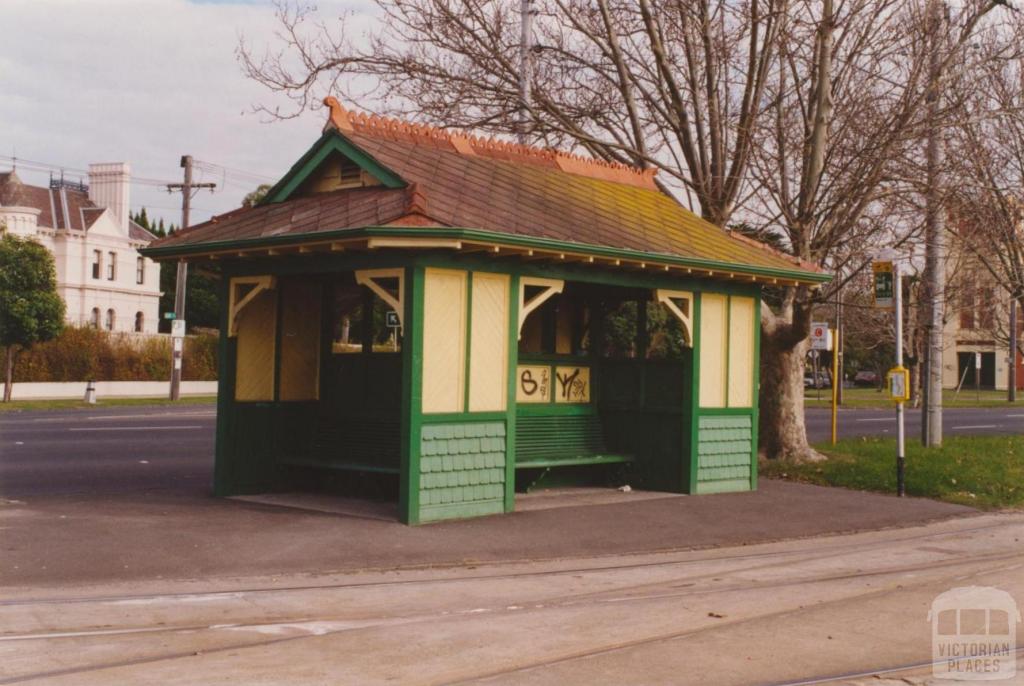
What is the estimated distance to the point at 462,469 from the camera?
13133 mm

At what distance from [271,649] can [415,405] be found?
532 centimetres

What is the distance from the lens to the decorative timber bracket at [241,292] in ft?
46.1

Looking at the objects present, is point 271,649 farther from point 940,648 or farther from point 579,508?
point 579,508

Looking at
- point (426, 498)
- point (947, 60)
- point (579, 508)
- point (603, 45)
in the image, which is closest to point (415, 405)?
point (426, 498)

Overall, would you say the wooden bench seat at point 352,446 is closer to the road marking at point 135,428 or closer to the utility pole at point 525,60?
the utility pole at point 525,60


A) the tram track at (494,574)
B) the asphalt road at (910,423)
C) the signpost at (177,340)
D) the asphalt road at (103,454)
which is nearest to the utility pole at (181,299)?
the signpost at (177,340)

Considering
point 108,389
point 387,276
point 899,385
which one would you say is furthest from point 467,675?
point 108,389

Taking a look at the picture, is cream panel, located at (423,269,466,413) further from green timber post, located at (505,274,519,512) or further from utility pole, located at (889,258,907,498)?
utility pole, located at (889,258,907,498)

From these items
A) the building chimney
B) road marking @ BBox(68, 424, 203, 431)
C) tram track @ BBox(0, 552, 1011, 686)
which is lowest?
tram track @ BBox(0, 552, 1011, 686)

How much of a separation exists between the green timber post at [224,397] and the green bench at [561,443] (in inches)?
141

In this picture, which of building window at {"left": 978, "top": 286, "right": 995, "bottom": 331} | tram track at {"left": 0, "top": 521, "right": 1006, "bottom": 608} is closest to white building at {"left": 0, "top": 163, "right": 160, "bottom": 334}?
building window at {"left": 978, "top": 286, "right": 995, "bottom": 331}

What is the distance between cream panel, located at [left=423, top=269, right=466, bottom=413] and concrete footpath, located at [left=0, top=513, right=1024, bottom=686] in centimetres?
182

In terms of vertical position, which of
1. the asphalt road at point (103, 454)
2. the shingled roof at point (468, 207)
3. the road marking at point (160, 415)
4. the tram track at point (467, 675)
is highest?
the shingled roof at point (468, 207)

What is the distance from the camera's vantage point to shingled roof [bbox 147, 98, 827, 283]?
1280 centimetres
